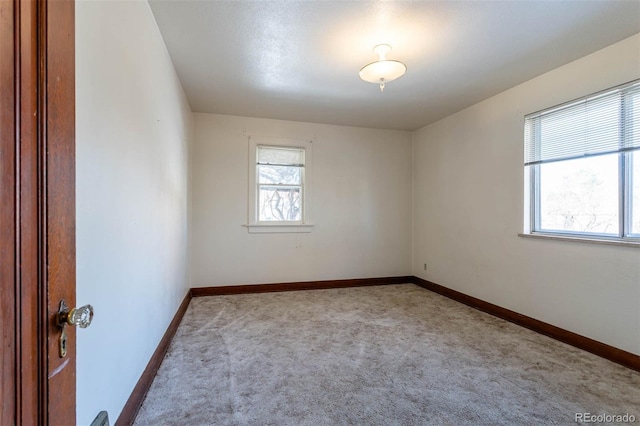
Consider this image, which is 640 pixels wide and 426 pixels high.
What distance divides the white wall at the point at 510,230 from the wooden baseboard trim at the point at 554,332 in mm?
52

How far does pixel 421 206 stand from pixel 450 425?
3539 mm

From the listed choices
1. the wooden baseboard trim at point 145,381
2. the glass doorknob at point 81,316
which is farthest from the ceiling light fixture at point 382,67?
the wooden baseboard trim at point 145,381

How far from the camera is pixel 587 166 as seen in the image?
8.61ft

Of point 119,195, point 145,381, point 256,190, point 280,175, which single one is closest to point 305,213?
point 280,175

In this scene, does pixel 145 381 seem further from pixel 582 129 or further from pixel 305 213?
pixel 582 129

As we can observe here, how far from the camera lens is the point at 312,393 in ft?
6.36

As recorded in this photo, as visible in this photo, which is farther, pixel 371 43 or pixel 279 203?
pixel 279 203

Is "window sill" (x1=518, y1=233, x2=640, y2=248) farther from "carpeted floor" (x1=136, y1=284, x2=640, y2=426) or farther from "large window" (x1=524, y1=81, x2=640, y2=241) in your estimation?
"carpeted floor" (x1=136, y1=284, x2=640, y2=426)

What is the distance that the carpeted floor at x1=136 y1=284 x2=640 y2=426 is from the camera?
175 centimetres

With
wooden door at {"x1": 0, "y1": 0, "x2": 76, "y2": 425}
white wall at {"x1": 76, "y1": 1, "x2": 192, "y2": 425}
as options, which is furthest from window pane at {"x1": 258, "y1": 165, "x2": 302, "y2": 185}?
wooden door at {"x1": 0, "y1": 0, "x2": 76, "y2": 425}

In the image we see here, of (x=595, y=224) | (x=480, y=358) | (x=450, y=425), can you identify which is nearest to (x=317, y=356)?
(x=450, y=425)

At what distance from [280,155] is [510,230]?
314 cm

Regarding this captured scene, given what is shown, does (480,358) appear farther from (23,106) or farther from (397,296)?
(23,106)

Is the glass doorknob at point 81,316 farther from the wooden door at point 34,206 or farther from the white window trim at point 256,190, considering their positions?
the white window trim at point 256,190
